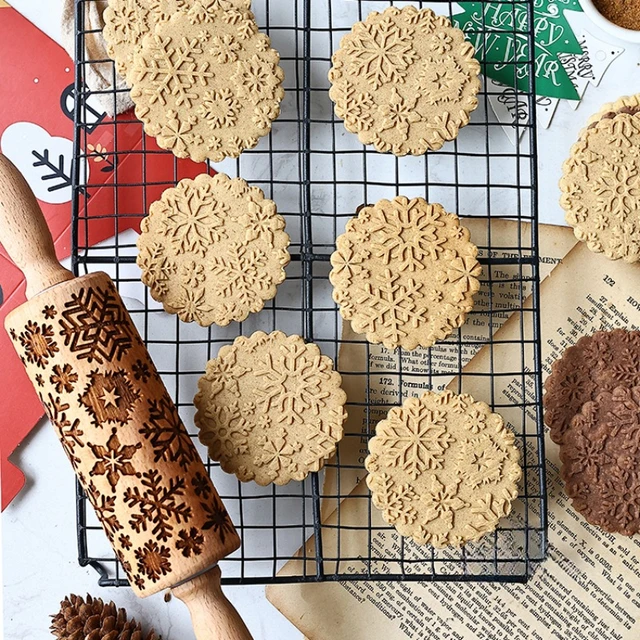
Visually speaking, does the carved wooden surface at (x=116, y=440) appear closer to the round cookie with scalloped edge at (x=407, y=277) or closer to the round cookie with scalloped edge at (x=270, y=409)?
the round cookie with scalloped edge at (x=270, y=409)

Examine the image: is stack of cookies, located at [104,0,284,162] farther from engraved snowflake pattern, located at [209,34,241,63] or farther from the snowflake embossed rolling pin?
the snowflake embossed rolling pin

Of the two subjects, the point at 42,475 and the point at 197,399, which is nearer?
the point at 197,399

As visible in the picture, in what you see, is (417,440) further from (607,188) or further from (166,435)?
(607,188)

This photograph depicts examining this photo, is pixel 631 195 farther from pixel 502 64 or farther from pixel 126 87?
pixel 126 87

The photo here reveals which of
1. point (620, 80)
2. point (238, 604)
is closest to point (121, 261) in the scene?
point (238, 604)

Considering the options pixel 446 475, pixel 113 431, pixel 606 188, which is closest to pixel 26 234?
pixel 113 431
